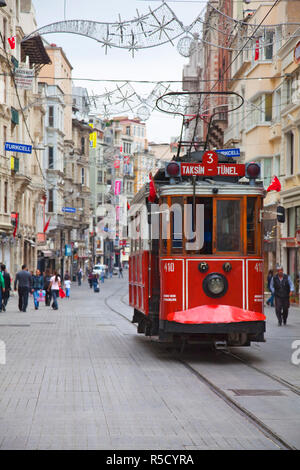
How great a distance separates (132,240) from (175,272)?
5.16 m

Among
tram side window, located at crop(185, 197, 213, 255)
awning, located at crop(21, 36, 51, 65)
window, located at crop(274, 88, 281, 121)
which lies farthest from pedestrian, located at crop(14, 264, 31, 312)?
awning, located at crop(21, 36, 51, 65)

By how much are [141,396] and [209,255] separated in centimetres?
456

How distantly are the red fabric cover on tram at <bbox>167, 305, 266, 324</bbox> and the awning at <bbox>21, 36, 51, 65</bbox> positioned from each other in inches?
1597

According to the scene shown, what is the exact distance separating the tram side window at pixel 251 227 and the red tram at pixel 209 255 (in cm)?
1

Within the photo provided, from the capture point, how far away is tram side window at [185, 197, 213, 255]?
15.1 meters

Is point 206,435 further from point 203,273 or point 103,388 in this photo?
point 203,273

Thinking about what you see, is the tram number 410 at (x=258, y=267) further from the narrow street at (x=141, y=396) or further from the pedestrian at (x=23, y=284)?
the pedestrian at (x=23, y=284)

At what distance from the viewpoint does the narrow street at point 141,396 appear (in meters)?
8.20

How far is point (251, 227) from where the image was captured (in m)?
15.3

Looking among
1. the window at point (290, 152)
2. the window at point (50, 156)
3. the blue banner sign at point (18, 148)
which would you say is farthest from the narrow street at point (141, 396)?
the window at point (50, 156)

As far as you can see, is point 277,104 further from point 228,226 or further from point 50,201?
point 50,201

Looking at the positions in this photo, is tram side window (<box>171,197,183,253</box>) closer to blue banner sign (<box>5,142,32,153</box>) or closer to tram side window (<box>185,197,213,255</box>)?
tram side window (<box>185,197,213,255</box>)
